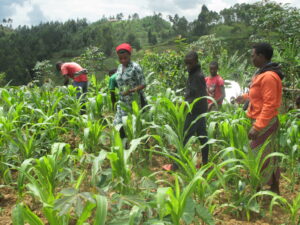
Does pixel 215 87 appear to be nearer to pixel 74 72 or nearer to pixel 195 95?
pixel 195 95

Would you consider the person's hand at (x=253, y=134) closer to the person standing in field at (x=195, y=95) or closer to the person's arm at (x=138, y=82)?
the person standing in field at (x=195, y=95)

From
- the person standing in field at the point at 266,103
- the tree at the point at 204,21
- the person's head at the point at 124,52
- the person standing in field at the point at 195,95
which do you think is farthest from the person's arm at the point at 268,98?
the tree at the point at 204,21

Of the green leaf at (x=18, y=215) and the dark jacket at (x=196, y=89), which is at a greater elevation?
the dark jacket at (x=196, y=89)

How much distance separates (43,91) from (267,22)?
543 cm

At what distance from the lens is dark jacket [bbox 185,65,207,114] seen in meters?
2.75

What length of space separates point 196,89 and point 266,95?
0.84 metres

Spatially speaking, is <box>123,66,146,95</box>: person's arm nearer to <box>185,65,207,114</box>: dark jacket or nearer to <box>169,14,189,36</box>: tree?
<box>185,65,207,114</box>: dark jacket

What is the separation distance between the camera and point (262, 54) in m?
2.15

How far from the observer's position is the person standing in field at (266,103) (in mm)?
2035

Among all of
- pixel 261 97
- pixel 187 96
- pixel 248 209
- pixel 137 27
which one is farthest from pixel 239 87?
pixel 137 27

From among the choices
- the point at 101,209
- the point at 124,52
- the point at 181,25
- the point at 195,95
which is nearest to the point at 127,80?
the point at 124,52

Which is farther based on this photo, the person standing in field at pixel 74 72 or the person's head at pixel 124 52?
the person standing in field at pixel 74 72

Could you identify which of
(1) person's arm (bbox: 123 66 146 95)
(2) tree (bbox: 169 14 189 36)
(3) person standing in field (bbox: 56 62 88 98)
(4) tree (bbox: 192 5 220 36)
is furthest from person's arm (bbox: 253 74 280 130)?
(2) tree (bbox: 169 14 189 36)

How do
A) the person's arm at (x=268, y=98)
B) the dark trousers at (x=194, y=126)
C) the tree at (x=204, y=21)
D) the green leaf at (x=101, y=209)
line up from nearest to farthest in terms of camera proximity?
the green leaf at (x=101, y=209) < the person's arm at (x=268, y=98) < the dark trousers at (x=194, y=126) < the tree at (x=204, y=21)
